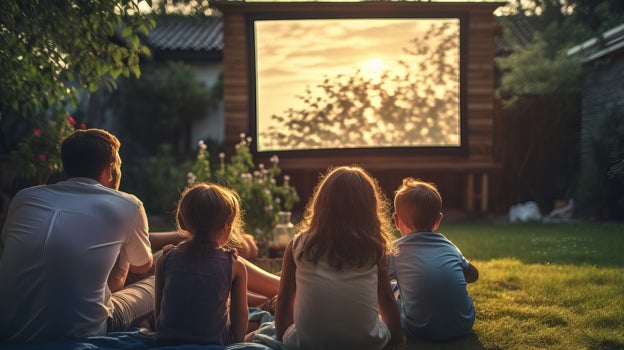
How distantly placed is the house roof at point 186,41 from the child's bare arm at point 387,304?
37.2 ft

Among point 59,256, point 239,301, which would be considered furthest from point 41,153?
point 239,301

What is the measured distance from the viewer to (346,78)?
322 inches

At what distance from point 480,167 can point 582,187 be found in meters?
1.65

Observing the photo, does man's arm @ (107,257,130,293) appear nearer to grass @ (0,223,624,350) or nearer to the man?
the man

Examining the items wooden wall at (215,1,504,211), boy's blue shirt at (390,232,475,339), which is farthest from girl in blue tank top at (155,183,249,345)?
wooden wall at (215,1,504,211)

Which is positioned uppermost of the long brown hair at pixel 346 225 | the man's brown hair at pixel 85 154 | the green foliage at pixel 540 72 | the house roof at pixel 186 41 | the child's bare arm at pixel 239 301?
the house roof at pixel 186 41

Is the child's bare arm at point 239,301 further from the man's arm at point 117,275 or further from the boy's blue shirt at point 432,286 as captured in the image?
the boy's blue shirt at point 432,286

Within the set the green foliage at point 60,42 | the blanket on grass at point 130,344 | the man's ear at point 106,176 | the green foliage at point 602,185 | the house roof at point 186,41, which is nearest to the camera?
the blanket on grass at point 130,344

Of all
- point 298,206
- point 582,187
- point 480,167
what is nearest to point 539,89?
point 480,167

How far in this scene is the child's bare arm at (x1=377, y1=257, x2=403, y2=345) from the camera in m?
2.37

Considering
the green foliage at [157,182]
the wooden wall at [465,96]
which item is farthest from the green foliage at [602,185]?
the green foliage at [157,182]

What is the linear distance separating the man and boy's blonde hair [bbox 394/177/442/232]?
3.47 feet

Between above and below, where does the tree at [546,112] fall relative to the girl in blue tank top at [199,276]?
above

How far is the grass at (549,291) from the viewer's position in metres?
2.64
